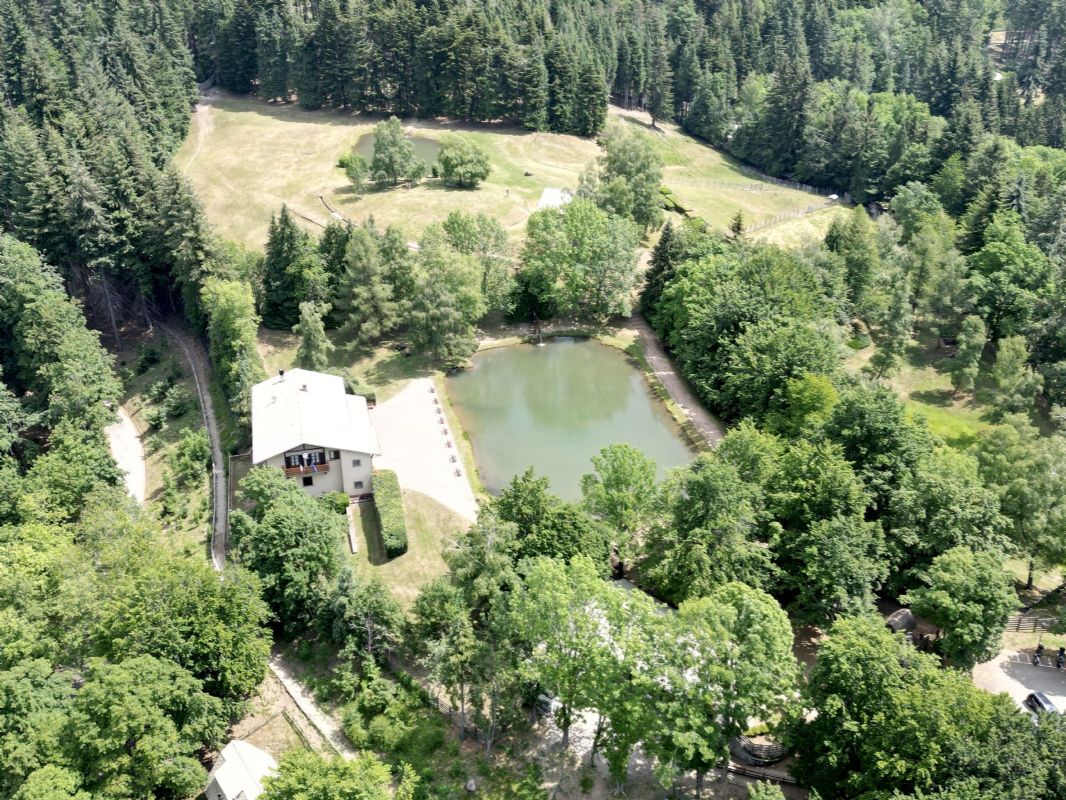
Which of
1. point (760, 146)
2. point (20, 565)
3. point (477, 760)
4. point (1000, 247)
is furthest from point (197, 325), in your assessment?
point (760, 146)

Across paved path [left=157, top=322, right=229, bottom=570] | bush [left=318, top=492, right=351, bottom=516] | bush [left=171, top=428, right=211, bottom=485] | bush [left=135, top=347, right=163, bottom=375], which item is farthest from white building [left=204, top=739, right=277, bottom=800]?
bush [left=135, top=347, right=163, bottom=375]

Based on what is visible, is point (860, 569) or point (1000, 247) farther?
point (1000, 247)

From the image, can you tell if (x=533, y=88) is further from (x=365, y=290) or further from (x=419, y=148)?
(x=365, y=290)

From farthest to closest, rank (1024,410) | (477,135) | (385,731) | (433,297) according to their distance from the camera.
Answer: (477,135), (433,297), (1024,410), (385,731)

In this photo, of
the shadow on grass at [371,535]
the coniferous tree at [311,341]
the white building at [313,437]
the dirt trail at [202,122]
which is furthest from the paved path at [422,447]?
the dirt trail at [202,122]

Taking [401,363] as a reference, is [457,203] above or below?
above

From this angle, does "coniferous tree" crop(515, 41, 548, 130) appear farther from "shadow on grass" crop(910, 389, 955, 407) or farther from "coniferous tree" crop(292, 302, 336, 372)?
"shadow on grass" crop(910, 389, 955, 407)

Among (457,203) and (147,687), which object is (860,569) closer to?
(147,687)
